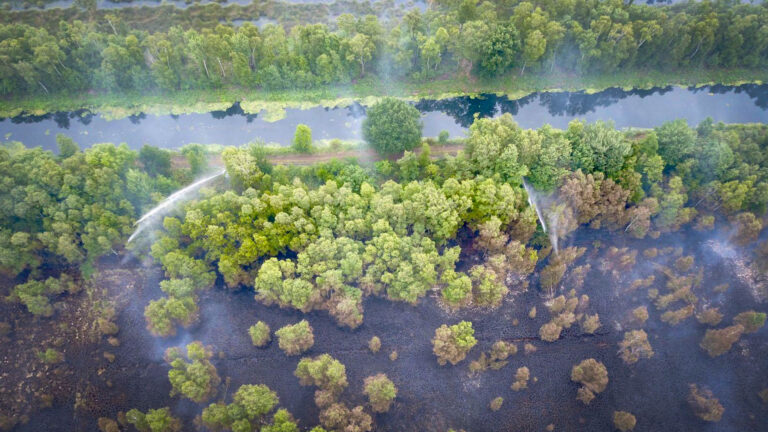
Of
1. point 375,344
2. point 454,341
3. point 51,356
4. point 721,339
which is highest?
point 454,341

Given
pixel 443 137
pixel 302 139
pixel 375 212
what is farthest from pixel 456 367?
pixel 302 139

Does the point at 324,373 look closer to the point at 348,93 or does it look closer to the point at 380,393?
the point at 380,393

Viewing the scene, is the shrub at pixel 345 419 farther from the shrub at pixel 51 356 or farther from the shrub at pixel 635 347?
the shrub at pixel 51 356

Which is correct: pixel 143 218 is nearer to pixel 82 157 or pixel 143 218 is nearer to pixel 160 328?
pixel 82 157

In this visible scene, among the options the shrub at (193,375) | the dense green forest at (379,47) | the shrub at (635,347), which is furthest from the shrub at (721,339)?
the shrub at (193,375)

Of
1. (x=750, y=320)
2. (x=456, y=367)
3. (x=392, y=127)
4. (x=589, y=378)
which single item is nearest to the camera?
(x=589, y=378)

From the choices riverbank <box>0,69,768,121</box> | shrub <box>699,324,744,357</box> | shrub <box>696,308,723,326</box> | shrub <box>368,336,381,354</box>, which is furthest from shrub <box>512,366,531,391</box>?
riverbank <box>0,69,768,121</box>
